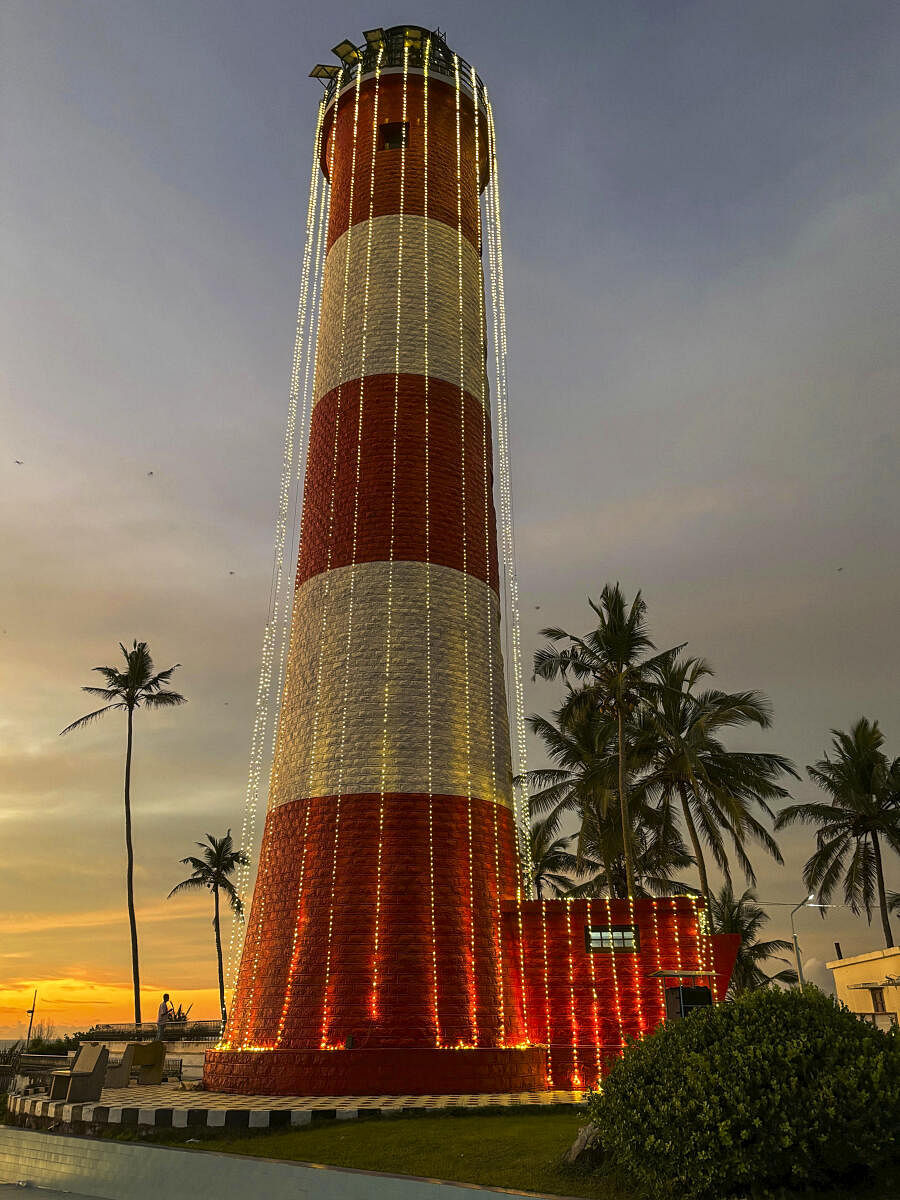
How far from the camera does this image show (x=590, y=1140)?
797cm

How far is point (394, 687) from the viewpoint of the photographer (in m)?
15.7

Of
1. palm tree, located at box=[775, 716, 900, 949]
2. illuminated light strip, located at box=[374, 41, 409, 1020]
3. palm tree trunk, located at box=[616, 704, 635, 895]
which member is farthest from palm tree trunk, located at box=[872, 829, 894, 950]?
illuminated light strip, located at box=[374, 41, 409, 1020]

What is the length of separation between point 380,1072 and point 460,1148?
178 inches

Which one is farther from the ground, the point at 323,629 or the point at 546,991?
the point at 323,629

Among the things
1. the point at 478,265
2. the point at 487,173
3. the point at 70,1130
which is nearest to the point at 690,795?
the point at 478,265

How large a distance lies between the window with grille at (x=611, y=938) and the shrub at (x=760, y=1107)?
774cm

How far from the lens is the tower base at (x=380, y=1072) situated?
43.7 feet

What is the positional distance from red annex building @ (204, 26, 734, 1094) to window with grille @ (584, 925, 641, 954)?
0.11ft

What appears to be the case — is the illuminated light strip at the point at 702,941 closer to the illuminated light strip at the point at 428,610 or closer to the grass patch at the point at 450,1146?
the illuminated light strip at the point at 428,610

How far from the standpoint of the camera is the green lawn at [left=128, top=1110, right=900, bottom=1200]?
745 centimetres

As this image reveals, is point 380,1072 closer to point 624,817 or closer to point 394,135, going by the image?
point 624,817

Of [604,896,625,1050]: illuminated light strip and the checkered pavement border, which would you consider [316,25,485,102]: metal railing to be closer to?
[604,896,625,1050]: illuminated light strip

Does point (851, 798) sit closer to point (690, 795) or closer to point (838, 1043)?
point (690, 795)

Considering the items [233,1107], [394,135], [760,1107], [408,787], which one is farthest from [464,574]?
[760,1107]
